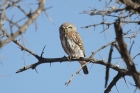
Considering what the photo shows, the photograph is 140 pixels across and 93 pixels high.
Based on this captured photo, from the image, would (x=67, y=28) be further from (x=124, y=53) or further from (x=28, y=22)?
Answer: (x=28, y=22)

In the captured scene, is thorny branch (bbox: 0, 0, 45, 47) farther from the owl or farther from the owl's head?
the owl's head

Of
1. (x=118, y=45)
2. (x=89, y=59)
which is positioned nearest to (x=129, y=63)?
(x=118, y=45)

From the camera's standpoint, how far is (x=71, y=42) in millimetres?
8359

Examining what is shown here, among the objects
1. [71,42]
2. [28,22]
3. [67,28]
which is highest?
[28,22]

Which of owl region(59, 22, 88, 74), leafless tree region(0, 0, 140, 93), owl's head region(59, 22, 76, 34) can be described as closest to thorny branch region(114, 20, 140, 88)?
leafless tree region(0, 0, 140, 93)

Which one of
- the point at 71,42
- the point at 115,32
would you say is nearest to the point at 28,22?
the point at 115,32

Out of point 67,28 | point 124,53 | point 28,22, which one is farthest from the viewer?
point 67,28

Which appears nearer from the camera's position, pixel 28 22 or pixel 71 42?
pixel 28 22

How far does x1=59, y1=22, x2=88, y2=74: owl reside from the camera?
8141 millimetres

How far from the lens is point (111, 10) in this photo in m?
4.02

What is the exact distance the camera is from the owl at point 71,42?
8.14 meters

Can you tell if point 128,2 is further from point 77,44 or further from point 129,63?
point 77,44

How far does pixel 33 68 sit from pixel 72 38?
371 centimetres

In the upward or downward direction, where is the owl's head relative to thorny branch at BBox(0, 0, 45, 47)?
downward
